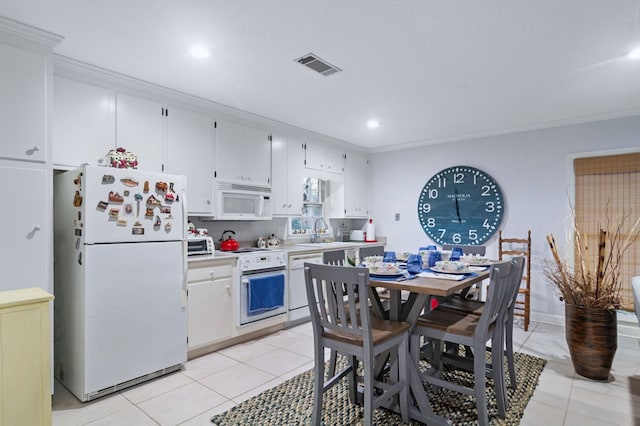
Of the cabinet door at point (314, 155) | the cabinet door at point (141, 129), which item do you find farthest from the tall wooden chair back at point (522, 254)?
the cabinet door at point (141, 129)

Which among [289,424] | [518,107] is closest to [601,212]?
[518,107]

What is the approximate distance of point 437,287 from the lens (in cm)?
186

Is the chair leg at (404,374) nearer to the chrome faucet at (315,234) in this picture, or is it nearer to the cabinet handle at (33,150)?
the cabinet handle at (33,150)

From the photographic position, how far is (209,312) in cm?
322

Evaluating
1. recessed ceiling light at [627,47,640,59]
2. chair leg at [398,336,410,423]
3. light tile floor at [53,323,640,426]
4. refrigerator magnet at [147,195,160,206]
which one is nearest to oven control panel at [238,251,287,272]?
light tile floor at [53,323,640,426]

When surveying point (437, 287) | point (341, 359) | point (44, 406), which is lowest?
point (341, 359)

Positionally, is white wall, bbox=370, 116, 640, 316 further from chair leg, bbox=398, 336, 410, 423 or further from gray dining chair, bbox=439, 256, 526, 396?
chair leg, bbox=398, 336, 410, 423

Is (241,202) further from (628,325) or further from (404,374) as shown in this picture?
(628,325)

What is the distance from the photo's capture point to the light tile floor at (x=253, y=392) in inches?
87.4

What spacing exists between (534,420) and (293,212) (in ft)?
10.3

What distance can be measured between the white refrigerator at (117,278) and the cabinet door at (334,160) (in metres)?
2.52

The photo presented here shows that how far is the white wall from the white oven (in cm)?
241

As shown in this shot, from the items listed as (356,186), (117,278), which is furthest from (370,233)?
(117,278)

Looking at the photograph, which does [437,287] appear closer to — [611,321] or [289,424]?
[289,424]
